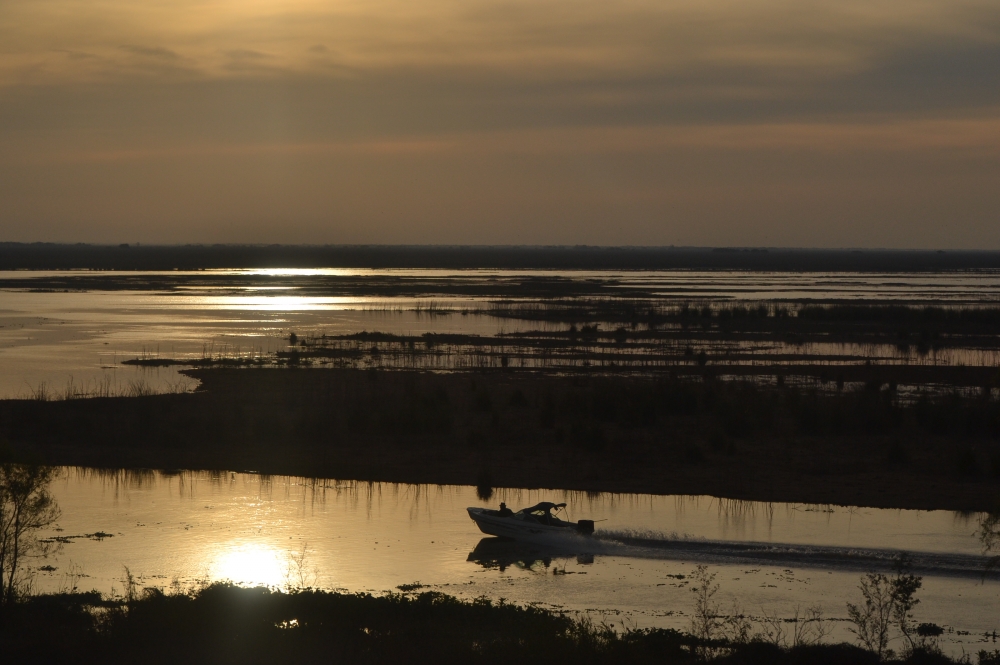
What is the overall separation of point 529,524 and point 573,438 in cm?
945

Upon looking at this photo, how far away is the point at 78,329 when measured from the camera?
60406 mm

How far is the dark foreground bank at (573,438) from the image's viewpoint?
2658 cm

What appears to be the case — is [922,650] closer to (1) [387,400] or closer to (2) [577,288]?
(1) [387,400]

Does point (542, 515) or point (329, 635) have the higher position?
point (542, 515)

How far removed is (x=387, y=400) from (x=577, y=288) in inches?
3004

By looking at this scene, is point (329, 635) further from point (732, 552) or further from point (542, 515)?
point (732, 552)

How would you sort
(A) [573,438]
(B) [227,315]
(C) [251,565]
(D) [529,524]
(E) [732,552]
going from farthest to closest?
1. (B) [227,315]
2. (A) [573,438]
3. (D) [529,524]
4. (E) [732,552]
5. (C) [251,565]

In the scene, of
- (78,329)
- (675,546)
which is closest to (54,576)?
(675,546)

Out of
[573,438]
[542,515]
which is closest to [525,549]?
[542,515]

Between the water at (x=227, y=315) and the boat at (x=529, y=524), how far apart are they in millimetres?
21036

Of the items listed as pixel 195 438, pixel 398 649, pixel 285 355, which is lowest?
pixel 398 649

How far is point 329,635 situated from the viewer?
14492mm

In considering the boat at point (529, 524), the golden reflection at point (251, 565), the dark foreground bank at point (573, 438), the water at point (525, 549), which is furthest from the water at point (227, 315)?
the boat at point (529, 524)

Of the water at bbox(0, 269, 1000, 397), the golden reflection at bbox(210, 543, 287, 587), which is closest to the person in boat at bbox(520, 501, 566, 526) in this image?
the golden reflection at bbox(210, 543, 287, 587)
